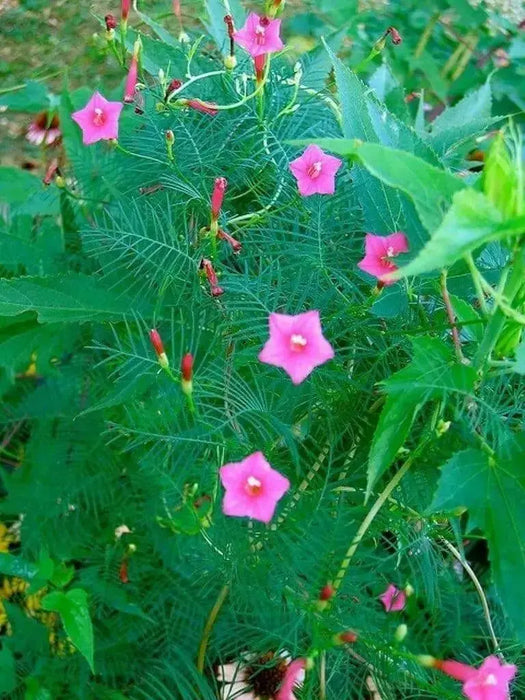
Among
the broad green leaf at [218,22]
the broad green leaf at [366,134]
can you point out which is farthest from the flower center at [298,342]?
the broad green leaf at [218,22]

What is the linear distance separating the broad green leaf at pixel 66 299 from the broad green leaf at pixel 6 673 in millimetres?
329

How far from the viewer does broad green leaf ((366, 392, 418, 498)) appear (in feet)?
1.59

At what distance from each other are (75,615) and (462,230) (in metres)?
0.50

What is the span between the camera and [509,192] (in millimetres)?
413

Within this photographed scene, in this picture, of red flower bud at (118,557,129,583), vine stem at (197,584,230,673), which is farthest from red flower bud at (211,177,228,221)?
red flower bud at (118,557,129,583)

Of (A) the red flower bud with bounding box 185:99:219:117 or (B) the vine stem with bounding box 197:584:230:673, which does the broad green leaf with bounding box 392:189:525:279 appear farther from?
(B) the vine stem with bounding box 197:584:230:673

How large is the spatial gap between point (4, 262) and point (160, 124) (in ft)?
0.87

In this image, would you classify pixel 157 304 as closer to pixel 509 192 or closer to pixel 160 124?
pixel 160 124

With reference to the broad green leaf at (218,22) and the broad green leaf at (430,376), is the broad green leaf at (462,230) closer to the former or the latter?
the broad green leaf at (430,376)

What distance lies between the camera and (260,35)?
0.58 metres

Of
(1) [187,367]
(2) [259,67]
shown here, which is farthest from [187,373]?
(2) [259,67]

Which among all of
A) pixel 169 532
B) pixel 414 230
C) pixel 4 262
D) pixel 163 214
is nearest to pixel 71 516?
pixel 169 532

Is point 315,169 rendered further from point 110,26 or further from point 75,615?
point 75,615

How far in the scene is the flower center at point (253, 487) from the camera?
1.65 ft
